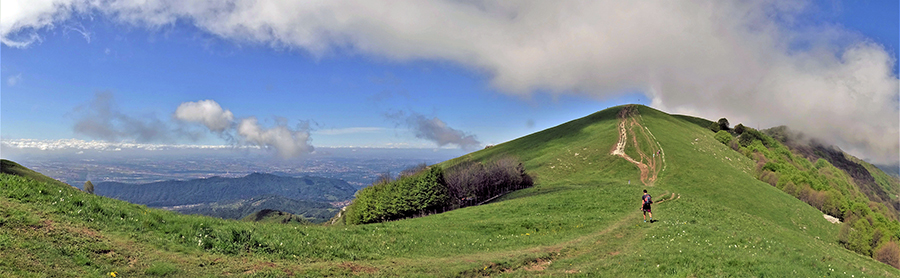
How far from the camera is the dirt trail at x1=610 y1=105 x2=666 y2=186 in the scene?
292ft

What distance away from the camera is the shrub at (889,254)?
70500 millimetres

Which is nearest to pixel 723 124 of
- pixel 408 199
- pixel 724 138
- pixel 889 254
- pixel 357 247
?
pixel 724 138

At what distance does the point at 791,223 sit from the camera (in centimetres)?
6806

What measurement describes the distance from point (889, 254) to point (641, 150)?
48850 mm

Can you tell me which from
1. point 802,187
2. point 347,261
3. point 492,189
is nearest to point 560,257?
point 347,261

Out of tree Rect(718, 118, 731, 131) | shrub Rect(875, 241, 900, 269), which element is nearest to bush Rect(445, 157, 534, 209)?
shrub Rect(875, 241, 900, 269)

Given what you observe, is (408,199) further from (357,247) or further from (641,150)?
(641,150)

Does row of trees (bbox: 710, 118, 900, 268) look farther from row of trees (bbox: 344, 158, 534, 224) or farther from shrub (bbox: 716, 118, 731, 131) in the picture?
shrub (bbox: 716, 118, 731, 131)

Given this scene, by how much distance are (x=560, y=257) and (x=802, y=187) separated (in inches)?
4487

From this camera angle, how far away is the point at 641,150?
104 metres

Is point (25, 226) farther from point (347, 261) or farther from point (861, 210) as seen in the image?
point (861, 210)

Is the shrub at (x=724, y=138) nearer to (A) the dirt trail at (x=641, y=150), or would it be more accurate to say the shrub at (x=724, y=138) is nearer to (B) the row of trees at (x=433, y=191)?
(A) the dirt trail at (x=641, y=150)

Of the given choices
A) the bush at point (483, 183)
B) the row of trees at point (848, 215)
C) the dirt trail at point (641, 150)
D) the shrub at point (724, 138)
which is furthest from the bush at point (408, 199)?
the shrub at point (724, 138)

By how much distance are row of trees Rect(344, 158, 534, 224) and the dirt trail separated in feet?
89.1
